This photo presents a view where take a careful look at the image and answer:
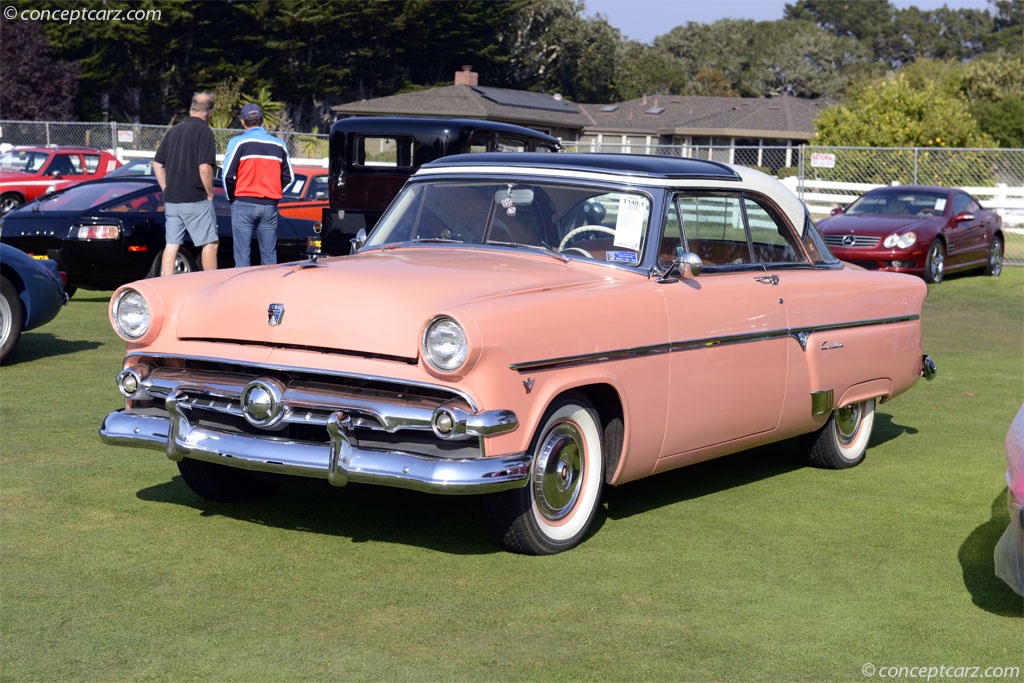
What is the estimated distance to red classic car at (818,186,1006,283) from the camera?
1852cm

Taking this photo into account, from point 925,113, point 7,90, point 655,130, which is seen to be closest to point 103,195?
point 925,113

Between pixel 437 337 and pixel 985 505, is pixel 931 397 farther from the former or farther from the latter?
pixel 437 337

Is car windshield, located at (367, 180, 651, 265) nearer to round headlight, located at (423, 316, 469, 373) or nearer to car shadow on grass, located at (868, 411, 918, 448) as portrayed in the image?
round headlight, located at (423, 316, 469, 373)

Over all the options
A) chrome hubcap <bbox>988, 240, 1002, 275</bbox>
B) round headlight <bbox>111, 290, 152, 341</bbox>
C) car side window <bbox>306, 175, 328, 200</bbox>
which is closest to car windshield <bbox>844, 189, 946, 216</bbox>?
chrome hubcap <bbox>988, 240, 1002, 275</bbox>

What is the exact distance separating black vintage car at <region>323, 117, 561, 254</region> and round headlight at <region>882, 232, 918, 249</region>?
20.9ft

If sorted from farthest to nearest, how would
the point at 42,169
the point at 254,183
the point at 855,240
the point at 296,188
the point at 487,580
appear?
the point at 42,169 < the point at 855,240 < the point at 296,188 < the point at 254,183 < the point at 487,580

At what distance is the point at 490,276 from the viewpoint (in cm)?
559

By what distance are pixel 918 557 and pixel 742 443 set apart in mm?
1157

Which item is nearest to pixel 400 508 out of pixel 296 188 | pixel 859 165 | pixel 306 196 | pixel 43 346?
pixel 43 346

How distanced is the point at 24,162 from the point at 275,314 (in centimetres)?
2258

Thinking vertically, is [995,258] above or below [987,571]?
above

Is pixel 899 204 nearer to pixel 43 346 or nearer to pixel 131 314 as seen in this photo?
pixel 43 346

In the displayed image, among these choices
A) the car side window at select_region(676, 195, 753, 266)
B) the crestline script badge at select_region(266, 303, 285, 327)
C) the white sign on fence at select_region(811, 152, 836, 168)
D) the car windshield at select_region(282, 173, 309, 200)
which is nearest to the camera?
the crestline script badge at select_region(266, 303, 285, 327)

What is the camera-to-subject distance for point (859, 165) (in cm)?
3262
